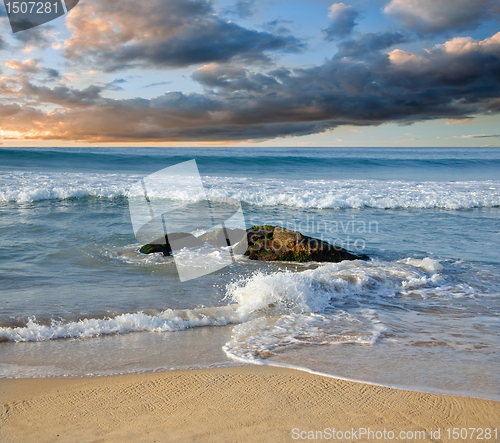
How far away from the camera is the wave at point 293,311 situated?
12.7 feet

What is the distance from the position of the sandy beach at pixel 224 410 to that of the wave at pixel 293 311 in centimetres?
83

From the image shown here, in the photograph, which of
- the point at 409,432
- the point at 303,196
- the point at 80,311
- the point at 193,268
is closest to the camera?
the point at 409,432

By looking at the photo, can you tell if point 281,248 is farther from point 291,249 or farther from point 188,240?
point 188,240

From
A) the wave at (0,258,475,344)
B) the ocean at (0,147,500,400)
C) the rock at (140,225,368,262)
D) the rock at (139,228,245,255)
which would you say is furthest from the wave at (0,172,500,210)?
the wave at (0,258,475,344)

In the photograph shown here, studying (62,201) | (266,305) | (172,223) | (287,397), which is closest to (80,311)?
(266,305)

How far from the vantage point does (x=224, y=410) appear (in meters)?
2.50

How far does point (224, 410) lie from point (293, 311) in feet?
7.35

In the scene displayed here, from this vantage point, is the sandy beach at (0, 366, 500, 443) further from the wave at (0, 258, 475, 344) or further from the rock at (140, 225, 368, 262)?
the rock at (140, 225, 368, 262)

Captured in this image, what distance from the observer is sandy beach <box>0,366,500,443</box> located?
7.44 feet

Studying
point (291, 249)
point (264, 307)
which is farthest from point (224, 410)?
point (291, 249)

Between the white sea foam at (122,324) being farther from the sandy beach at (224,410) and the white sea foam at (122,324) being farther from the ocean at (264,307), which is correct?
the sandy beach at (224,410)

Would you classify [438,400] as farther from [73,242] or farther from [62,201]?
[62,201]

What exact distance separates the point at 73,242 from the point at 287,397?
22.8 feet

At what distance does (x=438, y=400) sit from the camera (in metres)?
2.62
